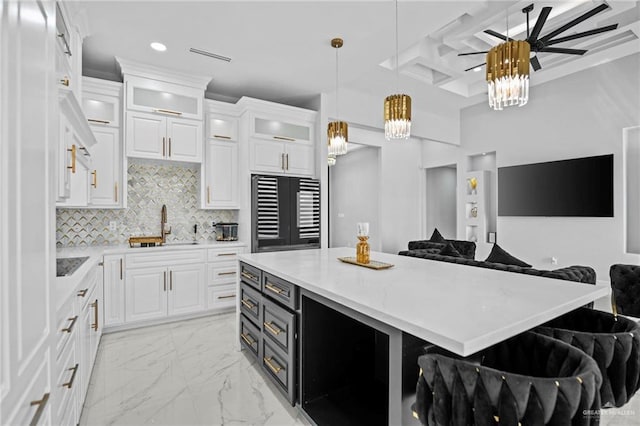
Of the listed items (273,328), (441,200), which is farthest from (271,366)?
(441,200)

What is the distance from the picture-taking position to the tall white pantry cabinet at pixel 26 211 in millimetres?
679

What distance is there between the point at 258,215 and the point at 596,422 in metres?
3.57

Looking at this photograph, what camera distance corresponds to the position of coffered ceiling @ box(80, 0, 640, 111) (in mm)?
2740

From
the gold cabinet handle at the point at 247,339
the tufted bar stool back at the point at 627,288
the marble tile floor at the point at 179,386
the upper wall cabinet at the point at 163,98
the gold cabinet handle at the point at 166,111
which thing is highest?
the upper wall cabinet at the point at 163,98

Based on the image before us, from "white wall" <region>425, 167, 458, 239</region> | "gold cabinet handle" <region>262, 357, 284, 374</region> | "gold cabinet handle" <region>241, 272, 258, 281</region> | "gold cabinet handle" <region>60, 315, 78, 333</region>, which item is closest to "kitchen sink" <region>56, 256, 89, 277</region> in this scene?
"gold cabinet handle" <region>60, 315, 78, 333</region>

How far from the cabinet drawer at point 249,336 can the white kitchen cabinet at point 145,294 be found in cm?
130

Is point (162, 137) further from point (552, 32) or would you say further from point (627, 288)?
point (627, 288)

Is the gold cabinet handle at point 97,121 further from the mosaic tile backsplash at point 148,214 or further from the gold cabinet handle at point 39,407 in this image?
the gold cabinet handle at point 39,407

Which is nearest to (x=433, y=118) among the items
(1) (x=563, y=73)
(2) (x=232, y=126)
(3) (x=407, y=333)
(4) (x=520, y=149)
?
(4) (x=520, y=149)

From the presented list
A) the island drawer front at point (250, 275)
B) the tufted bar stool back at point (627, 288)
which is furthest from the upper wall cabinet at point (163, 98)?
the tufted bar stool back at point (627, 288)

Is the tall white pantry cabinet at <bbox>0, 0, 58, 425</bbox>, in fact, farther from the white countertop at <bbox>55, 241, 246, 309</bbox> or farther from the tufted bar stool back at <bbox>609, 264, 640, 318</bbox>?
the tufted bar stool back at <bbox>609, 264, 640, 318</bbox>

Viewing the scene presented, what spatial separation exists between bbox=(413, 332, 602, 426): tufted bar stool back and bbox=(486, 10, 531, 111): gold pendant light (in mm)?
1521

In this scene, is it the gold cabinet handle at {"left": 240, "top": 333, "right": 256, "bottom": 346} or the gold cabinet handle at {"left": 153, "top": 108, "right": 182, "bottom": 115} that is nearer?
the gold cabinet handle at {"left": 240, "top": 333, "right": 256, "bottom": 346}

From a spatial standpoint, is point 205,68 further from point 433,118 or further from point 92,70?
point 433,118
